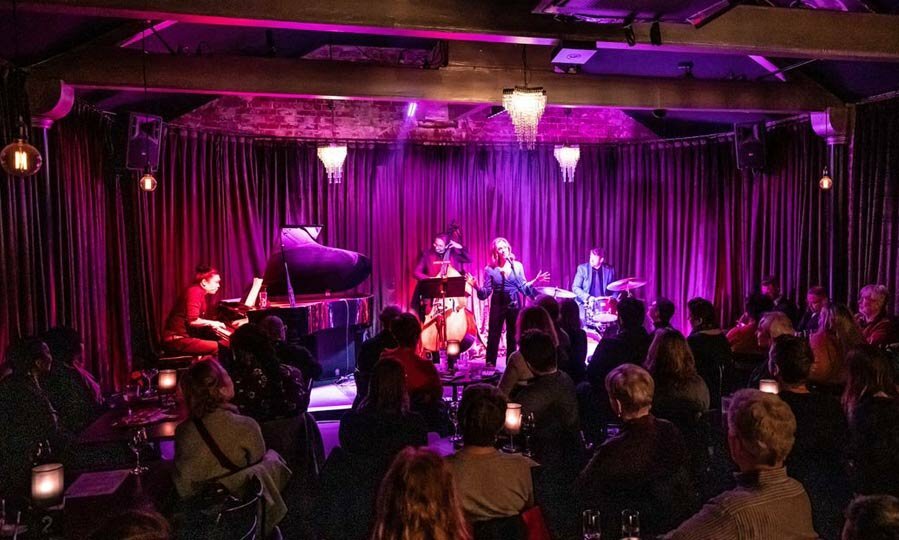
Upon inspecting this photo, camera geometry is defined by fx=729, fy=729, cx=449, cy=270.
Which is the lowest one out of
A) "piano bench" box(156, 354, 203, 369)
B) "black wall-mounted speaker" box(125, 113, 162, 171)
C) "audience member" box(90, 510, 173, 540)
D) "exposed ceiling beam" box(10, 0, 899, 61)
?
"piano bench" box(156, 354, 203, 369)

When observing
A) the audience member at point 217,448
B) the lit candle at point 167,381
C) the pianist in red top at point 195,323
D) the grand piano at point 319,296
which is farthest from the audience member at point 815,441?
the pianist in red top at point 195,323

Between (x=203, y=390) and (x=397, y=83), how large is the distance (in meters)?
4.63

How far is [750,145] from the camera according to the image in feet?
30.6

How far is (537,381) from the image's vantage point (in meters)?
4.13

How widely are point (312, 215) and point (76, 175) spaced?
11.6 feet

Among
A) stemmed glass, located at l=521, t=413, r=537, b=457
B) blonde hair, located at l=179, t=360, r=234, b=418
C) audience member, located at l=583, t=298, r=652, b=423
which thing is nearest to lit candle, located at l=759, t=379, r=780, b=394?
audience member, located at l=583, t=298, r=652, b=423

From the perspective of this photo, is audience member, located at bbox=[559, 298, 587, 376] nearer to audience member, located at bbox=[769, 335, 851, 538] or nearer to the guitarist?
audience member, located at bbox=[769, 335, 851, 538]

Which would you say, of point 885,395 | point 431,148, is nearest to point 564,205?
point 431,148

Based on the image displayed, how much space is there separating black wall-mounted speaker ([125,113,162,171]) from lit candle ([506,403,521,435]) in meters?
5.33

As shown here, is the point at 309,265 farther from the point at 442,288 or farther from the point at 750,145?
the point at 750,145

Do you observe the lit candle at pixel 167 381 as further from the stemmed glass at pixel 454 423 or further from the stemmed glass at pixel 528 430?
the stemmed glass at pixel 528 430

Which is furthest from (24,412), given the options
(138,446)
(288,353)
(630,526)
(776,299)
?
(776,299)

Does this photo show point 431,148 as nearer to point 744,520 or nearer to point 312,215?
point 312,215

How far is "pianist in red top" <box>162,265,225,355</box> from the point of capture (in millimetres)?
8000
